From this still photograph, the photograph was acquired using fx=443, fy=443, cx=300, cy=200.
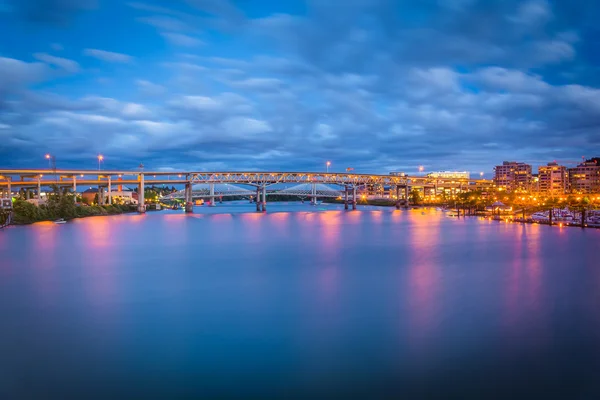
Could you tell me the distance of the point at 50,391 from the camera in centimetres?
597

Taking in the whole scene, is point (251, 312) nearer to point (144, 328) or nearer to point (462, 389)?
point (144, 328)

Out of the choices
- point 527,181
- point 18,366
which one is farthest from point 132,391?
point 527,181

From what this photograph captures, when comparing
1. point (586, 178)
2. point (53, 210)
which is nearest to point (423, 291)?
point (53, 210)

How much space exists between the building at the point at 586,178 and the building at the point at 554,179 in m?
1.88

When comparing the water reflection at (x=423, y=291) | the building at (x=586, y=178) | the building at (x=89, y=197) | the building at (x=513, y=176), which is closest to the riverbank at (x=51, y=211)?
the building at (x=89, y=197)

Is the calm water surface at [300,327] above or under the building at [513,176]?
under

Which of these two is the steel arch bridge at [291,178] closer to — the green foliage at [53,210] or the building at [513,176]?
the green foliage at [53,210]

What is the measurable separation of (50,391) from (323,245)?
1913cm

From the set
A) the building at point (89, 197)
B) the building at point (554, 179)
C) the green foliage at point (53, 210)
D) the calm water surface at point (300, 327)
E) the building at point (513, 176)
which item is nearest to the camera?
the calm water surface at point (300, 327)

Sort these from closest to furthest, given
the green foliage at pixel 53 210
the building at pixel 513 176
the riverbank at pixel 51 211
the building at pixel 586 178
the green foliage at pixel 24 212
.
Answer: the green foliage at pixel 24 212
the riverbank at pixel 51 211
the green foliage at pixel 53 210
the building at pixel 586 178
the building at pixel 513 176

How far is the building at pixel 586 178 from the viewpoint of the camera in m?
94.1

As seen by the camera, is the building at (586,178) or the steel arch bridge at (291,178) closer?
the steel arch bridge at (291,178)

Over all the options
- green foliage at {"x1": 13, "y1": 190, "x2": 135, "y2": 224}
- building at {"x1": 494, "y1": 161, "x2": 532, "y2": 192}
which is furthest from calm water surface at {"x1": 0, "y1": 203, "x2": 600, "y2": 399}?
building at {"x1": 494, "y1": 161, "x2": 532, "y2": 192}

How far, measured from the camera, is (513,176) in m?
117
